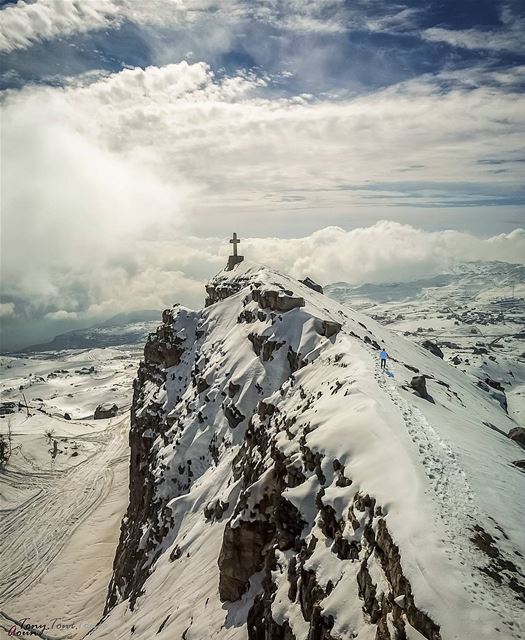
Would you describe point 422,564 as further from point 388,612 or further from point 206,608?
point 206,608

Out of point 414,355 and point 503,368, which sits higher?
point 414,355

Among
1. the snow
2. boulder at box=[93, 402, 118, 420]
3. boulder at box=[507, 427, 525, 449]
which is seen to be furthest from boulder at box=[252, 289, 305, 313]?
boulder at box=[93, 402, 118, 420]

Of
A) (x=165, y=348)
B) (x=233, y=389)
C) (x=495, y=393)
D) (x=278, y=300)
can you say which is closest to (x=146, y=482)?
(x=233, y=389)

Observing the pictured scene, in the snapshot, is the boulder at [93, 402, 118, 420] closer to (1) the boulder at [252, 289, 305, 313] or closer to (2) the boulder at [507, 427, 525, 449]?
(1) the boulder at [252, 289, 305, 313]

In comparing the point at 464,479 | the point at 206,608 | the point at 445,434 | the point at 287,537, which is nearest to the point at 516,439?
the point at 445,434

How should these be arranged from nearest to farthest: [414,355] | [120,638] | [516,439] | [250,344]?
[120,638] → [516,439] → [250,344] → [414,355]

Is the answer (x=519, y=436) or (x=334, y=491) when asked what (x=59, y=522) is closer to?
(x=334, y=491)
